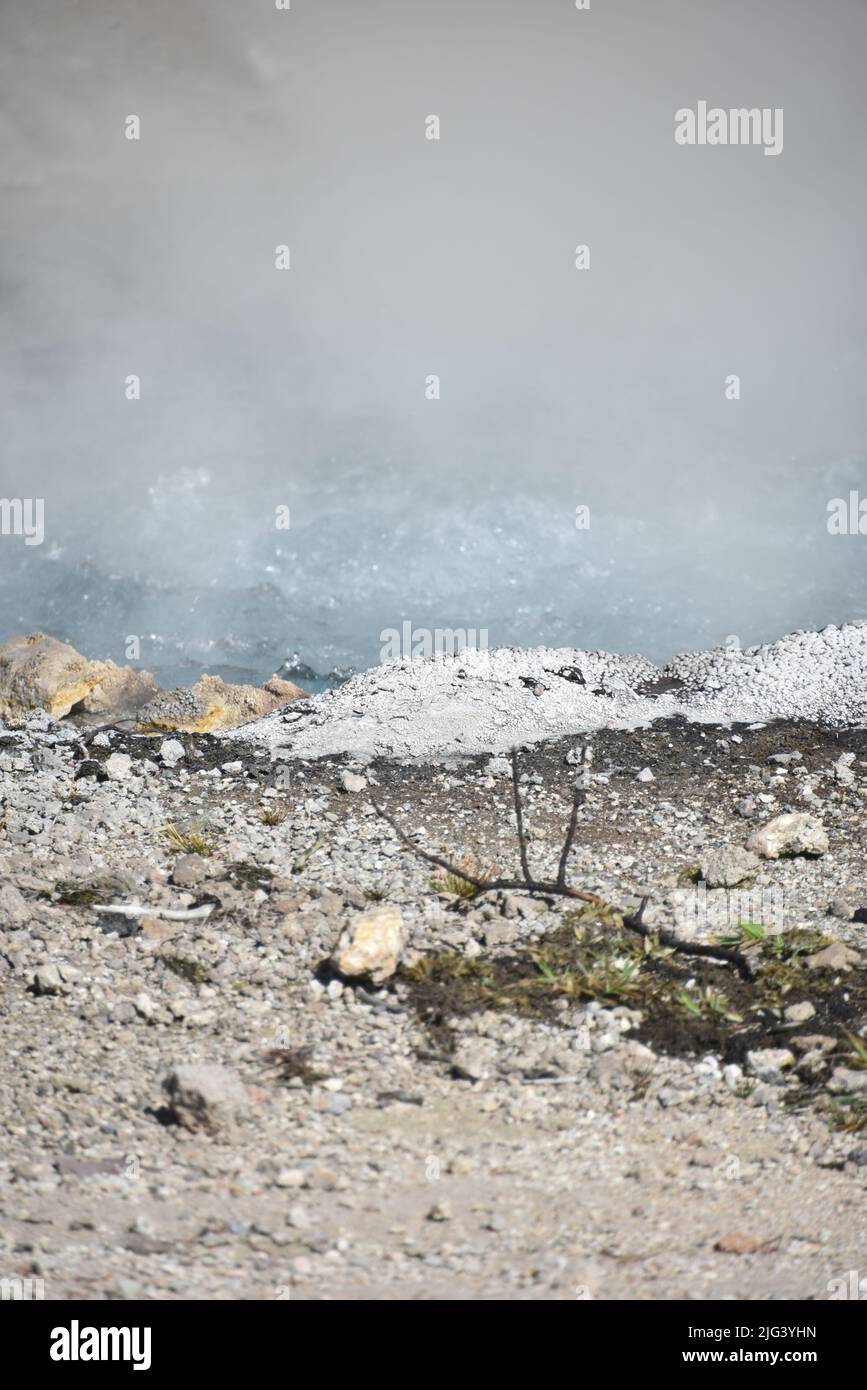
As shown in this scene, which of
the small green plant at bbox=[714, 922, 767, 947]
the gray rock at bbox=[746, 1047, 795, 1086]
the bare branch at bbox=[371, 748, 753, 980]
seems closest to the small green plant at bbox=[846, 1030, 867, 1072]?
the gray rock at bbox=[746, 1047, 795, 1086]

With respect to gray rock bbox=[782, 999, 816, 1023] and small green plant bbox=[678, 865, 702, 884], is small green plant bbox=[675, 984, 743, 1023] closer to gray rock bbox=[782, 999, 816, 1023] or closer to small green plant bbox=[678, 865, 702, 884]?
gray rock bbox=[782, 999, 816, 1023]

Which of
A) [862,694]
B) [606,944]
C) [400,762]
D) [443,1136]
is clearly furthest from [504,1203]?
[862,694]

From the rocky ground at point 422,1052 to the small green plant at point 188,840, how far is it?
3 centimetres

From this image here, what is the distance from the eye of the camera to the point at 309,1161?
2688mm

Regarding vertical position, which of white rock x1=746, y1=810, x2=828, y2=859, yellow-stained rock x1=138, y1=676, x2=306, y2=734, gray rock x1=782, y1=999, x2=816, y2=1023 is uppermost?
yellow-stained rock x1=138, y1=676, x2=306, y2=734

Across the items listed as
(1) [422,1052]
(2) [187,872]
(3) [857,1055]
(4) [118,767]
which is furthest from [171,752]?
(3) [857,1055]

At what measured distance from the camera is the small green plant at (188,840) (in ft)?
16.0

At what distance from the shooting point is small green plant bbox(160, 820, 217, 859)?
486 cm

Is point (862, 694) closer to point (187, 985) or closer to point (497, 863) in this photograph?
point (497, 863)

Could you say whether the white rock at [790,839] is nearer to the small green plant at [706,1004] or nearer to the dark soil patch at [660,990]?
the dark soil patch at [660,990]

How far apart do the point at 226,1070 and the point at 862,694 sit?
4.93 metres

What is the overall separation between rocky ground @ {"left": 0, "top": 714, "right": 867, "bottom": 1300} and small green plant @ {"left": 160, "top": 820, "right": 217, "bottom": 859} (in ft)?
0.09

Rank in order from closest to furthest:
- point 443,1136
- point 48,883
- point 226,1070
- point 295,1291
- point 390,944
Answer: point 295,1291, point 443,1136, point 226,1070, point 390,944, point 48,883

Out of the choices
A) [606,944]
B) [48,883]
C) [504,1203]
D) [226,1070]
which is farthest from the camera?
[48,883]
